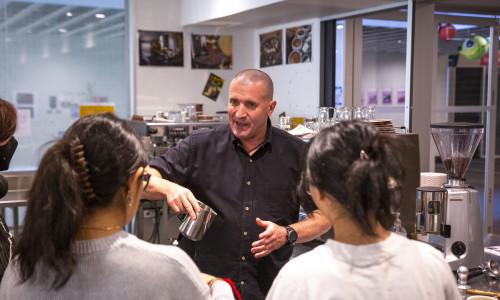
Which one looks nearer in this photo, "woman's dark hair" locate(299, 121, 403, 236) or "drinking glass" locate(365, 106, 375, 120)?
"woman's dark hair" locate(299, 121, 403, 236)

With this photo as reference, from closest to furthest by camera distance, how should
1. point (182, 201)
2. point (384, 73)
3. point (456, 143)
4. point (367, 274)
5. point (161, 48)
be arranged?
1. point (367, 274)
2. point (182, 201)
3. point (456, 143)
4. point (161, 48)
5. point (384, 73)

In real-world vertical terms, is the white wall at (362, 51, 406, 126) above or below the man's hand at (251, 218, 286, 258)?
above

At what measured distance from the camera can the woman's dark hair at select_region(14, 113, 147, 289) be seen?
3.74ft

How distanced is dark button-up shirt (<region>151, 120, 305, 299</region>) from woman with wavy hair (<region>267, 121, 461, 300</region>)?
1085mm

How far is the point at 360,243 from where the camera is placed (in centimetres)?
117

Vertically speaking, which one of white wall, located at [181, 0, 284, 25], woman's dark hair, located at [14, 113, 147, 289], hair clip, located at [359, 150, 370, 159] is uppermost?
white wall, located at [181, 0, 284, 25]

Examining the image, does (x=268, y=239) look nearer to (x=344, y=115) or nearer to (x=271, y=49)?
(x=344, y=115)

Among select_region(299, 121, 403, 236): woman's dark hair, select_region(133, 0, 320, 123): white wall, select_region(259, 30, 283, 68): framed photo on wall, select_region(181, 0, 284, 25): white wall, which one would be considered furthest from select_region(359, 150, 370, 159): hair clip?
select_region(259, 30, 283, 68): framed photo on wall

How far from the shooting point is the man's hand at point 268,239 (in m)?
1.94

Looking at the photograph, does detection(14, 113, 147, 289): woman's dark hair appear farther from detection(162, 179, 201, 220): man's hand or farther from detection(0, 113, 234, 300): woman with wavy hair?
detection(162, 179, 201, 220): man's hand

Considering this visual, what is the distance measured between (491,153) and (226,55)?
9.79 ft

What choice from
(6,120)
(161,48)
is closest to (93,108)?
(161,48)

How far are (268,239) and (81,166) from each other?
948mm

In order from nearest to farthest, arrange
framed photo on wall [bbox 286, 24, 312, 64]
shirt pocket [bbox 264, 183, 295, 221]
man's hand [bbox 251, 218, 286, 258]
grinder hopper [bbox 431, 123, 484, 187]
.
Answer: man's hand [bbox 251, 218, 286, 258], shirt pocket [bbox 264, 183, 295, 221], grinder hopper [bbox 431, 123, 484, 187], framed photo on wall [bbox 286, 24, 312, 64]
